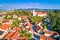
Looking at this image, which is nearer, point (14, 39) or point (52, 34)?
point (14, 39)

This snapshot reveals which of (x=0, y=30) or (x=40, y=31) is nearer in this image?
(x=0, y=30)

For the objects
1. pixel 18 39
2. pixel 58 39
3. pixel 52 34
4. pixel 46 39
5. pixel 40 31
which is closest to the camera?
pixel 18 39

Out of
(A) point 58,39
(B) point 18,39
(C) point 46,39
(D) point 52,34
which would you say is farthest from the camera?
(D) point 52,34

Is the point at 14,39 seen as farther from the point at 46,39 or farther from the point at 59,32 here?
the point at 59,32

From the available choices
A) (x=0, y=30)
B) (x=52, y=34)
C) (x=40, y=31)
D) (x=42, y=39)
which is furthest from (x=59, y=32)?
(x=0, y=30)

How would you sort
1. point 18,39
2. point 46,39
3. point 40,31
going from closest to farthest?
point 18,39 → point 46,39 → point 40,31

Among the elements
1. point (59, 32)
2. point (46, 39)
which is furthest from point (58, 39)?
point (59, 32)

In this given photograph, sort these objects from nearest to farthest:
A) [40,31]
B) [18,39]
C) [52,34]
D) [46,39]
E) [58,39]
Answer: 1. [18,39]
2. [46,39]
3. [58,39]
4. [52,34]
5. [40,31]

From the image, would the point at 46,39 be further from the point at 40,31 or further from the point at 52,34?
the point at 40,31

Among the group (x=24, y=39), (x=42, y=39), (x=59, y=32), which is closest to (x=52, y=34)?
(x=59, y=32)
